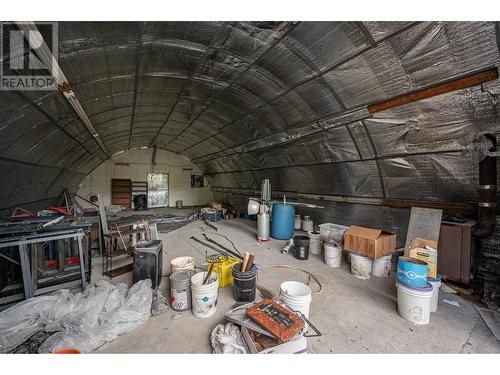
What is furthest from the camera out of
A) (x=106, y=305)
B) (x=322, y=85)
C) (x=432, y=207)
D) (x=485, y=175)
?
(x=432, y=207)

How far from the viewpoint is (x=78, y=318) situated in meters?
2.05

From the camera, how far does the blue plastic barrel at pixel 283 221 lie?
17.6 feet

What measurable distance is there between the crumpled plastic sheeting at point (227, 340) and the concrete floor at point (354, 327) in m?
0.11

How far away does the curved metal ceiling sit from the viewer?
2.27 metres

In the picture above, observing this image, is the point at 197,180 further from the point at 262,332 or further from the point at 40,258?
the point at 262,332

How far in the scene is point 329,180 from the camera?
507 cm

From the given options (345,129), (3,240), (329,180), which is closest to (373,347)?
(345,129)

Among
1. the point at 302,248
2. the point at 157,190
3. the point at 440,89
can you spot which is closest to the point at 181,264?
the point at 302,248

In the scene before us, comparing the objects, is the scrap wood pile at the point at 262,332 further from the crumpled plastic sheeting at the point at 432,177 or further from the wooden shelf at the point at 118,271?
the crumpled plastic sheeting at the point at 432,177

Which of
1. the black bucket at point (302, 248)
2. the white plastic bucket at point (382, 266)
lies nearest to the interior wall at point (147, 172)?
the black bucket at point (302, 248)

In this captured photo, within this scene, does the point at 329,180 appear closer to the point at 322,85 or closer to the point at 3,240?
the point at 322,85

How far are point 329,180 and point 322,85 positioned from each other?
2.53m

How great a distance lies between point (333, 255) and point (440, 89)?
114 inches

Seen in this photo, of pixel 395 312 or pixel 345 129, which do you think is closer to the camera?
pixel 395 312
